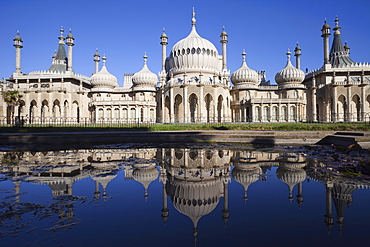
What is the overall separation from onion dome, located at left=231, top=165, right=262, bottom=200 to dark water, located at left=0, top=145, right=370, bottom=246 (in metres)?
0.02

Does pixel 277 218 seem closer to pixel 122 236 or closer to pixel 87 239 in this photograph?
pixel 122 236

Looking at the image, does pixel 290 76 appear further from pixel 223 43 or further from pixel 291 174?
pixel 291 174

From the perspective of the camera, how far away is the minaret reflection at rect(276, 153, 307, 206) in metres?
5.03

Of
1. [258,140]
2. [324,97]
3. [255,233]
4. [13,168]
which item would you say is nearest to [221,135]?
[258,140]

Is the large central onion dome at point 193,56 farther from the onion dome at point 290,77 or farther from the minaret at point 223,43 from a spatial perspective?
the onion dome at point 290,77

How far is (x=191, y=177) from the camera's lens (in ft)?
19.4

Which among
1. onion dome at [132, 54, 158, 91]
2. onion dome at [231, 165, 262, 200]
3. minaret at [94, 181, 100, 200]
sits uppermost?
onion dome at [132, 54, 158, 91]

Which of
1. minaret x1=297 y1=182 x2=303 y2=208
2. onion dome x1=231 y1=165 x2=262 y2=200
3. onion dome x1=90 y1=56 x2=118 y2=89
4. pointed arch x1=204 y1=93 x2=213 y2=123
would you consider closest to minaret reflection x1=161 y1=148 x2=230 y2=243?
onion dome x1=231 y1=165 x2=262 y2=200

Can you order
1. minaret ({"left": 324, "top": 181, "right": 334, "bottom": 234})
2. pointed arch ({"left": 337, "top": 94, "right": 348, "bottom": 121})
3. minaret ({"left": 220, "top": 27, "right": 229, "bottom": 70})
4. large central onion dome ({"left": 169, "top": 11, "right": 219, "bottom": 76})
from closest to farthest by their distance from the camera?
minaret ({"left": 324, "top": 181, "right": 334, "bottom": 234}) → large central onion dome ({"left": 169, "top": 11, "right": 219, "bottom": 76}) → pointed arch ({"left": 337, "top": 94, "right": 348, "bottom": 121}) → minaret ({"left": 220, "top": 27, "right": 229, "bottom": 70})

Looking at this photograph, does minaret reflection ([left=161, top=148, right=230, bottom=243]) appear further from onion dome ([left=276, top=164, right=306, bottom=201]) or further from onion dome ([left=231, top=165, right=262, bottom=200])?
onion dome ([left=276, top=164, right=306, bottom=201])

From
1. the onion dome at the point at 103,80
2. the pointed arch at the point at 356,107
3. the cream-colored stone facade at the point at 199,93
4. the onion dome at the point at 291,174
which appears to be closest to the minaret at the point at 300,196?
the onion dome at the point at 291,174

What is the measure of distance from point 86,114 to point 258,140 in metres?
32.5

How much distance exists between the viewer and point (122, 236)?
2980 mm

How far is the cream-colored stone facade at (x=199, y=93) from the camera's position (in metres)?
32.5
